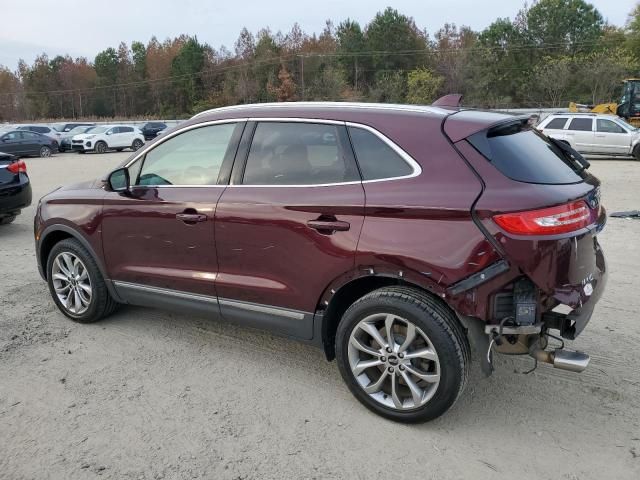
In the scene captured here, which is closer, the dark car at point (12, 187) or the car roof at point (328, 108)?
the car roof at point (328, 108)

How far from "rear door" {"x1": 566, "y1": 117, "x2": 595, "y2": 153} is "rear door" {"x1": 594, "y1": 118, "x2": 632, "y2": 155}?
215mm

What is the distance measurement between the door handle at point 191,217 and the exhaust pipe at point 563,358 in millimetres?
2192

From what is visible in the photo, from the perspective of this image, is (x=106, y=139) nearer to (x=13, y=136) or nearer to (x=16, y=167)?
(x=13, y=136)

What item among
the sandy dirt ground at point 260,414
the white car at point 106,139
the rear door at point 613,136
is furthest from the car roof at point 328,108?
the white car at point 106,139

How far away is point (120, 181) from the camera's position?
418 cm

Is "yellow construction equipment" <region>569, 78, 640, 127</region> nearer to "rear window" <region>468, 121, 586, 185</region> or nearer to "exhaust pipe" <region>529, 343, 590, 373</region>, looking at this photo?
"rear window" <region>468, 121, 586, 185</region>

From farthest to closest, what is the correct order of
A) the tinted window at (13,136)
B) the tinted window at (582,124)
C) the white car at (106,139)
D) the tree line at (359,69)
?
the tree line at (359,69) < the white car at (106,139) < the tinted window at (13,136) < the tinted window at (582,124)

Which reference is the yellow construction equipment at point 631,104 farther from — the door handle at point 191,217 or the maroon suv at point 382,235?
the door handle at point 191,217

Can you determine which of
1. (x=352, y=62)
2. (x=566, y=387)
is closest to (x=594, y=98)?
(x=352, y=62)

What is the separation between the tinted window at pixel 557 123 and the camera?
18703 millimetres

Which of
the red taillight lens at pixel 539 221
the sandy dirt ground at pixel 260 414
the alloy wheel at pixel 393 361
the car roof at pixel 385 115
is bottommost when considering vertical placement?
the sandy dirt ground at pixel 260 414

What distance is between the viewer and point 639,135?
59.7 feet

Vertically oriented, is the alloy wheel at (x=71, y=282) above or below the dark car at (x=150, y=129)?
below

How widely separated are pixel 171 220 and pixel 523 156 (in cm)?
235
